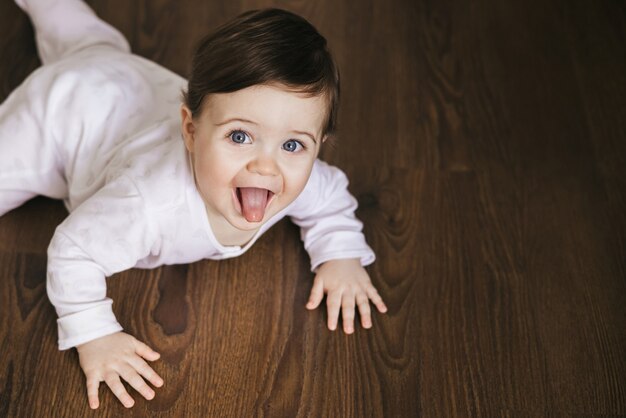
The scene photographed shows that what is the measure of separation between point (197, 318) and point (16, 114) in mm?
405

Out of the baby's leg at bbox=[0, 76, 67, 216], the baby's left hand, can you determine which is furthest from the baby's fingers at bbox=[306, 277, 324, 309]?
the baby's leg at bbox=[0, 76, 67, 216]

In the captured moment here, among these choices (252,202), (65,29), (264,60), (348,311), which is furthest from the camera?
(65,29)

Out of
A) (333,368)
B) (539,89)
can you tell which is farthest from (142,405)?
(539,89)

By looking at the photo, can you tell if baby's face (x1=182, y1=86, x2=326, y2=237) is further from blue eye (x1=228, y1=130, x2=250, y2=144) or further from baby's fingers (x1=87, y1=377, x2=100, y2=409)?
baby's fingers (x1=87, y1=377, x2=100, y2=409)

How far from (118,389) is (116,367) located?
0.03 m

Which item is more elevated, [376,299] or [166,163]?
[166,163]

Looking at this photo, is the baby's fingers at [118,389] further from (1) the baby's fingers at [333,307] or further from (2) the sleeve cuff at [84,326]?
(1) the baby's fingers at [333,307]

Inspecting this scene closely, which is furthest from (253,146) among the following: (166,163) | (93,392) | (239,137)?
(93,392)

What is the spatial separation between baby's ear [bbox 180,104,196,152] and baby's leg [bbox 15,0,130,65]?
0.41 metres

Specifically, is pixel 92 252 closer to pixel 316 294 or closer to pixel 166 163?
pixel 166 163

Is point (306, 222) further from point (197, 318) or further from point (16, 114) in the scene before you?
point (16, 114)

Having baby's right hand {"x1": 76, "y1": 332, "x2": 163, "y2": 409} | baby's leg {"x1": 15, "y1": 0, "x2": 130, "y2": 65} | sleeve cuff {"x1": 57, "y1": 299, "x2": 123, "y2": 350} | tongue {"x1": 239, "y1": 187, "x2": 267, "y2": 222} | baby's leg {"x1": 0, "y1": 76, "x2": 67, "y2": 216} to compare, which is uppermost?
tongue {"x1": 239, "y1": 187, "x2": 267, "y2": 222}

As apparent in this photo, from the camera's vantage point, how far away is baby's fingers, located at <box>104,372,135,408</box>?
97cm

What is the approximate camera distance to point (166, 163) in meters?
0.97
